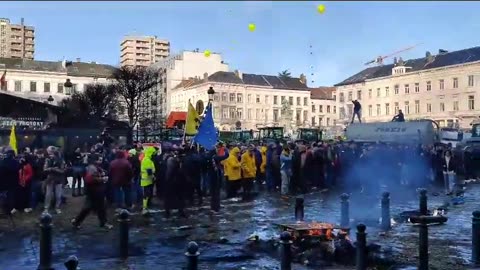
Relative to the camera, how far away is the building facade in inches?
3888

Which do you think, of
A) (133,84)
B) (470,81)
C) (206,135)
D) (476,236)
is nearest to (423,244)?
(476,236)

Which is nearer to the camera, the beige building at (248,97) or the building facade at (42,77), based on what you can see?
the beige building at (248,97)

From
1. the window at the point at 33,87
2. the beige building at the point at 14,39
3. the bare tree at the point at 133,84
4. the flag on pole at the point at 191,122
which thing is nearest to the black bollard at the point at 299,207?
the flag on pole at the point at 191,122

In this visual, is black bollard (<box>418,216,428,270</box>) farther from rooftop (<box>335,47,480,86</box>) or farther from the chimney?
the chimney

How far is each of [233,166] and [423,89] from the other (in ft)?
221

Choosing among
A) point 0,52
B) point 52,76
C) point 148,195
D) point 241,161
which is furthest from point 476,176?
point 0,52

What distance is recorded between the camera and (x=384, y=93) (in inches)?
3551

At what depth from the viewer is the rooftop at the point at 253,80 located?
98.4m

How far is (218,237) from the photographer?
12.2 meters

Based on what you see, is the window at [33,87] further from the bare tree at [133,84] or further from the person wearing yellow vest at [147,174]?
the person wearing yellow vest at [147,174]

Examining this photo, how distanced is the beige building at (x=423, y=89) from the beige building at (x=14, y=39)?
11023 centimetres

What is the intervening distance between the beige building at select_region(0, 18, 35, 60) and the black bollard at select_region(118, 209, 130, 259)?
567ft

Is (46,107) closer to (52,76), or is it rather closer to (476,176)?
(476,176)

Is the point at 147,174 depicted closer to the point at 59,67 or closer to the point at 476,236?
the point at 476,236
